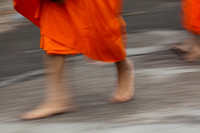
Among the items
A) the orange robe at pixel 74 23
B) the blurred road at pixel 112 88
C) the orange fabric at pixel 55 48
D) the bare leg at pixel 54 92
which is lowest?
the blurred road at pixel 112 88

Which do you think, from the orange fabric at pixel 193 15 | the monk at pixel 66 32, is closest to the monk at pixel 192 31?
the orange fabric at pixel 193 15

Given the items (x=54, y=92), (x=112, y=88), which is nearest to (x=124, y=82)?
(x=112, y=88)

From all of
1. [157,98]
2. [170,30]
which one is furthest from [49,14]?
[170,30]

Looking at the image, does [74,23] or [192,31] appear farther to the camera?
[192,31]

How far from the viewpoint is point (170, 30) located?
627cm

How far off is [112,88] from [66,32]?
0.93 m

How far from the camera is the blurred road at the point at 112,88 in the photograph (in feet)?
10.3

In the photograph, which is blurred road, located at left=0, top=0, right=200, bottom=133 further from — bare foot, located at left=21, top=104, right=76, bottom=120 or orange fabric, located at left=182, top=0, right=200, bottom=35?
orange fabric, located at left=182, top=0, right=200, bottom=35

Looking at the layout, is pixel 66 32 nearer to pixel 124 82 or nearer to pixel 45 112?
pixel 45 112

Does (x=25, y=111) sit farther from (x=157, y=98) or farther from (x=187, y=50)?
(x=187, y=50)

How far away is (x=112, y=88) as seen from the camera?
4082mm

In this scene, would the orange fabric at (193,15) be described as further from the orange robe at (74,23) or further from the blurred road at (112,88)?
the orange robe at (74,23)

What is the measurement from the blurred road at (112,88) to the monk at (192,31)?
0.12 meters

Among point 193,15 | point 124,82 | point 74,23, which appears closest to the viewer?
point 74,23
